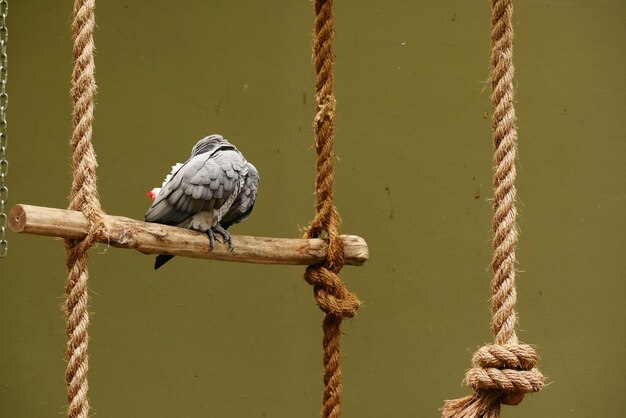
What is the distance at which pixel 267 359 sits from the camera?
1.95 metres

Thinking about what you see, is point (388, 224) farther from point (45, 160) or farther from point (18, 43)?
point (18, 43)

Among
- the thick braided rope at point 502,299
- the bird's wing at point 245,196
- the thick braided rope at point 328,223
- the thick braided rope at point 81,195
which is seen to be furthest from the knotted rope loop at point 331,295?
the thick braided rope at point 81,195

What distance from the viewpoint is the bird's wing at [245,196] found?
1.36 metres

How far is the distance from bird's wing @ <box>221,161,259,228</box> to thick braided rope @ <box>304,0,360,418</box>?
12cm

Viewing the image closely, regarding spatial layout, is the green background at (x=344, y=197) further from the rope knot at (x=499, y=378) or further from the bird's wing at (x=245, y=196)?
the rope knot at (x=499, y=378)

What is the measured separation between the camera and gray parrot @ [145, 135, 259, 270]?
1.26 metres

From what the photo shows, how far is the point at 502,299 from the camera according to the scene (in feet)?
3.66

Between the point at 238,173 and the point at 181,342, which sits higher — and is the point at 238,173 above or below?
above

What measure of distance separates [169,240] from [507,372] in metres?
0.49

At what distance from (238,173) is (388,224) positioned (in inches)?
27.6

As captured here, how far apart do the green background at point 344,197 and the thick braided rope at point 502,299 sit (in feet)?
2.57

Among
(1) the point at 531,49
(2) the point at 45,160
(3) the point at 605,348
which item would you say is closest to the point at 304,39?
(1) the point at 531,49

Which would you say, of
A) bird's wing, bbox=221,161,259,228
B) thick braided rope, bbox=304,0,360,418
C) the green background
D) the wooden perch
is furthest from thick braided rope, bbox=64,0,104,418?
the green background

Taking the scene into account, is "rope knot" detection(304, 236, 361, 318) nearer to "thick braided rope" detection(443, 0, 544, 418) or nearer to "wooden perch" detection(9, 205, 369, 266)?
"wooden perch" detection(9, 205, 369, 266)
